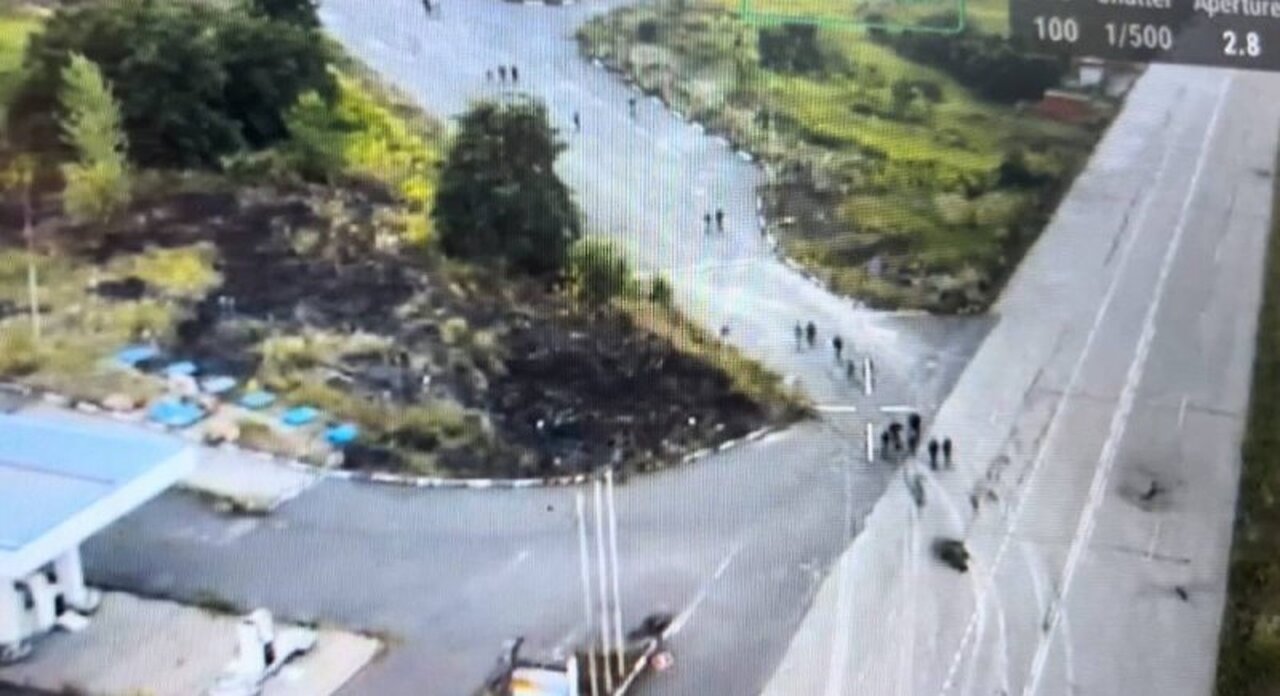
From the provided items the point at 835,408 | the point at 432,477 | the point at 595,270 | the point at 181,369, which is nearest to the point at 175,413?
the point at 181,369

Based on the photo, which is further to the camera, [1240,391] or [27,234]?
[27,234]

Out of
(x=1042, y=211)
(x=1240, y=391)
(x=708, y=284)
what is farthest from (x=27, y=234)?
(x=1240, y=391)

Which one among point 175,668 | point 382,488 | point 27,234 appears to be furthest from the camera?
→ point 27,234

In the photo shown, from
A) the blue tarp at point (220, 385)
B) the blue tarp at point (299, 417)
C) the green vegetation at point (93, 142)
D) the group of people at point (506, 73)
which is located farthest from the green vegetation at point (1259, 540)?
the green vegetation at point (93, 142)

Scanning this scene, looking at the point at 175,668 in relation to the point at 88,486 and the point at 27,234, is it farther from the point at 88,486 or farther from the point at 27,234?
the point at 27,234

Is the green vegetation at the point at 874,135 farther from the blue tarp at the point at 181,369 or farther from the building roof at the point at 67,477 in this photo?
the building roof at the point at 67,477

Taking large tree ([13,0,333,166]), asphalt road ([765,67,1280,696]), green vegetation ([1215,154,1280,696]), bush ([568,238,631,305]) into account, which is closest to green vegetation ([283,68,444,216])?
large tree ([13,0,333,166])
